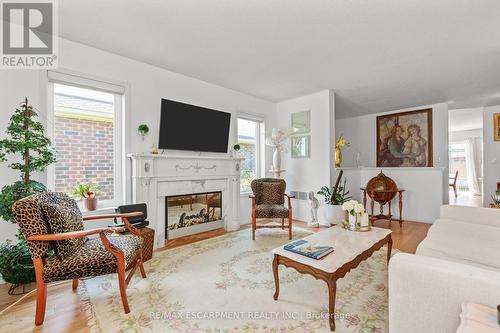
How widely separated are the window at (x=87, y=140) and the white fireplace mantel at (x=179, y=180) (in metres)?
0.28

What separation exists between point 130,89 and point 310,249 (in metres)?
2.94

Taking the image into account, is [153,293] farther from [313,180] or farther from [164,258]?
[313,180]

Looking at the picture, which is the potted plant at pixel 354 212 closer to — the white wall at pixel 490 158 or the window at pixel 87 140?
the window at pixel 87 140

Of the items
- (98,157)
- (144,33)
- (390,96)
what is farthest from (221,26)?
(390,96)

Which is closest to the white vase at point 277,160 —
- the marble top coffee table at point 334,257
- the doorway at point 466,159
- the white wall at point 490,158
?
the marble top coffee table at point 334,257

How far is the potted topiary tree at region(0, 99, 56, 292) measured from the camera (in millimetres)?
1964

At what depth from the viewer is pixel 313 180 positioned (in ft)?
14.7

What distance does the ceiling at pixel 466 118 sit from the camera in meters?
5.68

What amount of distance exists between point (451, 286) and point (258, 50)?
2.73 m

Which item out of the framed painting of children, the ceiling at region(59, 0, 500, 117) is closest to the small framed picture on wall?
the framed painting of children

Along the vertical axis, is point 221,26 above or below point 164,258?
above

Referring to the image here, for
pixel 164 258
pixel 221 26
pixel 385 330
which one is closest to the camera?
pixel 385 330

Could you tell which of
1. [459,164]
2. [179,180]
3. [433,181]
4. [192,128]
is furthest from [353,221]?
[459,164]

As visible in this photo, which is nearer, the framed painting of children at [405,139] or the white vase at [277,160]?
the white vase at [277,160]
